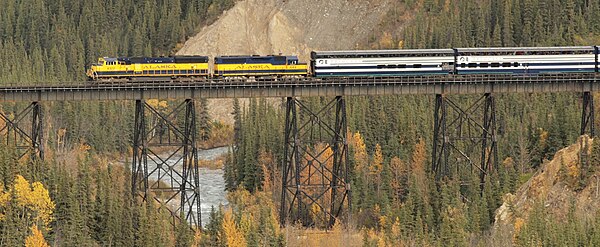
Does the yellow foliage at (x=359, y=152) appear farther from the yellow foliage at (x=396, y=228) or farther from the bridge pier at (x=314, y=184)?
the yellow foliage at (x=396, y=228)

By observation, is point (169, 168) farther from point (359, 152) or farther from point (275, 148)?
point (275, 148)

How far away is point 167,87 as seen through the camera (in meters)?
93.1

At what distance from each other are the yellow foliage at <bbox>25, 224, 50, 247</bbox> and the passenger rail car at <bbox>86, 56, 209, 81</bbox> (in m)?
13.0

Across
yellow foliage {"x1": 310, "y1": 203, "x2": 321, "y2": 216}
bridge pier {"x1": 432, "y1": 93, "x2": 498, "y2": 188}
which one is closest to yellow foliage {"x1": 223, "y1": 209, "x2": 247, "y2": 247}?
yellow foliage {"x1": 310, "y1": 203, "x2": 321, "y2": 216}

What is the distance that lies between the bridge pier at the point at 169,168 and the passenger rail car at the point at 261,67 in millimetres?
3960

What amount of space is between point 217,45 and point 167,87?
78259 mm

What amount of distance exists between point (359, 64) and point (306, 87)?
4412 mm

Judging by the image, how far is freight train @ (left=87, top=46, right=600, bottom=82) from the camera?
95625mm

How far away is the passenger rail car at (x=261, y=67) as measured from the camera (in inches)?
3787

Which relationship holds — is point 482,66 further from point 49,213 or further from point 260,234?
point 49,213

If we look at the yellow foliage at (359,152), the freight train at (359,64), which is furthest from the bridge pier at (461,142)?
the yellow foliage at (359,152)

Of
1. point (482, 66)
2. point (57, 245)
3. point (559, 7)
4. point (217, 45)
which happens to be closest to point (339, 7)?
point (217, 45)

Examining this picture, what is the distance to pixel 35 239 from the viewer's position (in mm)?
88312

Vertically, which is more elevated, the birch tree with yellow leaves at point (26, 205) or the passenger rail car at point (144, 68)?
the passenger rail car at point (144, 68)
